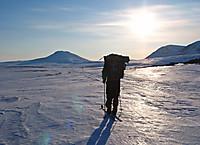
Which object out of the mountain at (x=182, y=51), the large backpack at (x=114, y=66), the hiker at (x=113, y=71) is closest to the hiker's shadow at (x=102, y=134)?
the hiker at (x=113, y=71)

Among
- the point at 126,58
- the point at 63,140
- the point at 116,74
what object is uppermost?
the point at 126,58

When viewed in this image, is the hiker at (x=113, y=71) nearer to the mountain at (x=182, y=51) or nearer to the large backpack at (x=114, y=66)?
the large backpack at (x=114, y=66)

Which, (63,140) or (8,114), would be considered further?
(8,114)

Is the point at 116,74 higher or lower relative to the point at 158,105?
higher

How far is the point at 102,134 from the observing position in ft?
11.0

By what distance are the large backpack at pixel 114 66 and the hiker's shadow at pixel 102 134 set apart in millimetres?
1188

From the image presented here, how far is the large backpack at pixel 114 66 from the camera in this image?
4398mm

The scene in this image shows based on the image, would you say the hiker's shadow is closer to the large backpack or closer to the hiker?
the hiker

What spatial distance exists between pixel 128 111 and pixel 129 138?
1.76 metres

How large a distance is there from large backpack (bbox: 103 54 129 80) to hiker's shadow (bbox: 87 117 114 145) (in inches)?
46.8

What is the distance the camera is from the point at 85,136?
3254mm

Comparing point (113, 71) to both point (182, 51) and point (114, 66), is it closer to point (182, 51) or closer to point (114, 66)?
point (114, 66)

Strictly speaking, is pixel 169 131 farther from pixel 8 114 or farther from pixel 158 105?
pixel 8 114

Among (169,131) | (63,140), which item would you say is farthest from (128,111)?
(63,140)
